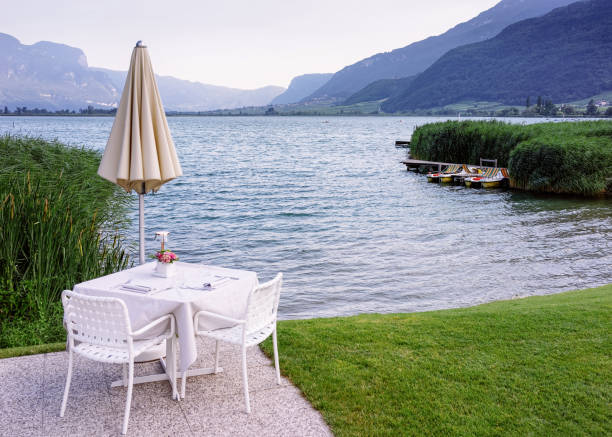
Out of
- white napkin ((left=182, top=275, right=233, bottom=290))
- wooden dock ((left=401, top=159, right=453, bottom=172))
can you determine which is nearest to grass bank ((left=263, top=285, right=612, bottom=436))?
white napkin ((left=182, top=275, right=233, bottom=290))

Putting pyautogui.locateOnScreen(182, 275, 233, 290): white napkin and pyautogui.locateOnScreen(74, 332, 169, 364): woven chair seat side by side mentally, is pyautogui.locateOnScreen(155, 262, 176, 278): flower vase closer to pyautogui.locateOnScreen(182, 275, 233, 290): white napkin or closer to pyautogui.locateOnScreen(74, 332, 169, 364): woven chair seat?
pyautogui.locateOnScreen(182, 275, 233, 290): white napkin

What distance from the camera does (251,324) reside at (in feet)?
16.9

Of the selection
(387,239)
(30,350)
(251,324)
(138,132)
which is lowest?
(387,239)

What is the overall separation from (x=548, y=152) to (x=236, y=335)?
28.7 metres

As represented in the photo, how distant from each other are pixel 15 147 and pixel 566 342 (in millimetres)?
13934

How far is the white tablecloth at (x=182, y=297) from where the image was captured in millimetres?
4945

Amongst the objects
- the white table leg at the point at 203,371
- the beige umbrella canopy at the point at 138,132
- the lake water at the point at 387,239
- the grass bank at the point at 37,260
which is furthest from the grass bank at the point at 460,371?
the lake water at the point at 387,239

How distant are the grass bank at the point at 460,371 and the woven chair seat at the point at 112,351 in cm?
161

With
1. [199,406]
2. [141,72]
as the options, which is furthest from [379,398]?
[141,72]

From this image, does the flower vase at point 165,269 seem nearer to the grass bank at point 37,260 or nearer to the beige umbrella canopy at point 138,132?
the beige umbrella canopy at point 138,132

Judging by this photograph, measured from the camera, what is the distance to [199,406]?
5062 millimetres

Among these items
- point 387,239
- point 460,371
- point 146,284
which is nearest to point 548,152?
point 387,239

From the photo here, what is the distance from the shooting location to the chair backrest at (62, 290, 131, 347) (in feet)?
14.9

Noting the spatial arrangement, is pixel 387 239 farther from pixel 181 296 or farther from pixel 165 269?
pixel 181 296
